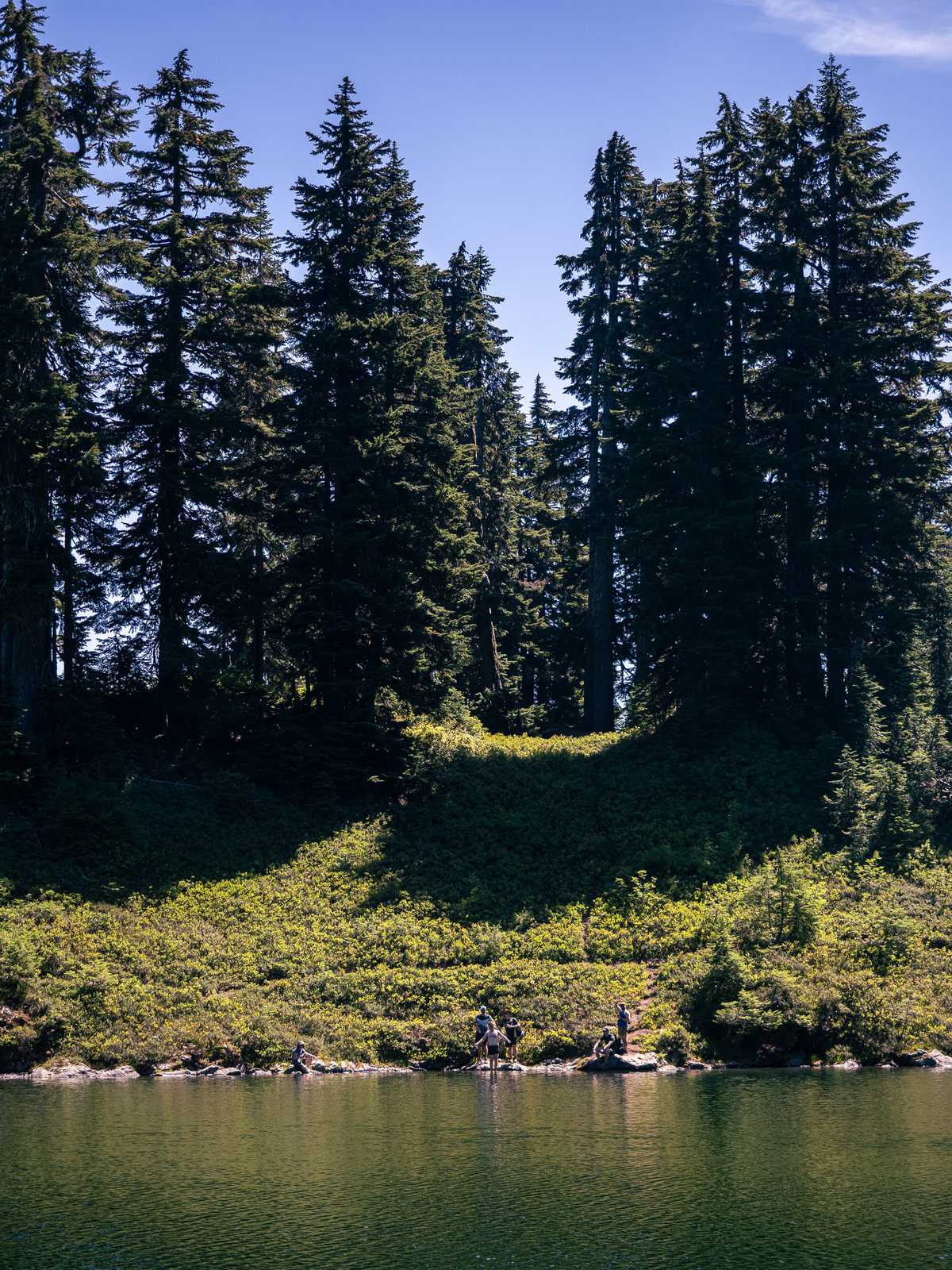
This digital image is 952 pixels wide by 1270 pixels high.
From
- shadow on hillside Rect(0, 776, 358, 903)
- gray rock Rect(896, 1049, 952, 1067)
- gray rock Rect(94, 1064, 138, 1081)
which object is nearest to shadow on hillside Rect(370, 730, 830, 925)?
shadow on hillside Rect(0, 776, 358, 903)

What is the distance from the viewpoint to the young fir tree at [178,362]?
3888 centimetres

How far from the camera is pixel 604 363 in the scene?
47.9 m

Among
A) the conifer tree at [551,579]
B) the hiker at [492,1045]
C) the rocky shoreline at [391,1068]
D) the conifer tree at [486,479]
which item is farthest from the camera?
the conifer tree at [486,479]

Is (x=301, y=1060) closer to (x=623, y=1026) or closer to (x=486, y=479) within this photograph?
(x=623, y=1026)

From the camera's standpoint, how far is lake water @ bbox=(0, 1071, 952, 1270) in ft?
45.6

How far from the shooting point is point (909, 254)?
4341 cm

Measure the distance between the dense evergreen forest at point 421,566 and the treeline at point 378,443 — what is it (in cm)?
15

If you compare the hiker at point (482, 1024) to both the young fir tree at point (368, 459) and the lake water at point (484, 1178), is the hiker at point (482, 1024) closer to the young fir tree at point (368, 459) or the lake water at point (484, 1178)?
the lake water at point (484, 1178)

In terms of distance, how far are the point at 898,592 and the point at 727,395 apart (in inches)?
368

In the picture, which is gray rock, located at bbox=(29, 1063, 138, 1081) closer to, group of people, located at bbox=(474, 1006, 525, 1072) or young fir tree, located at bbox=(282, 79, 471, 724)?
group of people, located at bbox=(474, 1006, 525, 1072)

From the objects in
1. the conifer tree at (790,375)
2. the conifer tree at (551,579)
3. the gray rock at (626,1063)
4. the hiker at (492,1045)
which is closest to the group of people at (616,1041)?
the gray rock at (626,1063)

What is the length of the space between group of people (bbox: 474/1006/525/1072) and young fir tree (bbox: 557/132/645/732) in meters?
21.2

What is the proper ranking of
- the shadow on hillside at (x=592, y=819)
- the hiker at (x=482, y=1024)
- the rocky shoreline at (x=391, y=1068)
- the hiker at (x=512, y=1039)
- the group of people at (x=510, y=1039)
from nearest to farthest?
the rocky shoreline at (x=391, y=1068) → the group of people at (x=510, y=1039) → the hiker at (x=482, y=1024) → the hiker at (x=512, y=1039) → the shadow on hillside at (x=592, y=819)

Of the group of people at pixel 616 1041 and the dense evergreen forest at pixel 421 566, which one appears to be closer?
the group of people at pixel 616 1041
